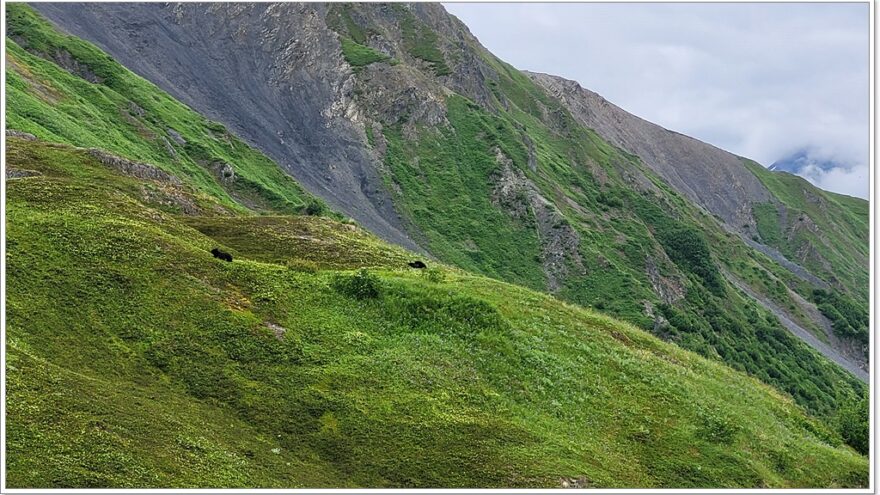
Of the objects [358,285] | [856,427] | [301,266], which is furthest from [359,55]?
[856,427]

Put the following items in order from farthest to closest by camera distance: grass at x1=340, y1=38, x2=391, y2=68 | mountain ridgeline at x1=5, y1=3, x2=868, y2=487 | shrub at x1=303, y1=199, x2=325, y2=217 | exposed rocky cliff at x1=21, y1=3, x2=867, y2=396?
grass at x1=340, y1=38, x2=391, y2=68 < exposed rocky cliff at x1=21, y1=3, x2=867, y2=396 < shrub at x1=303, y1=199, x2=325, y2=217 < mountain ridgeline at x1=5, y1=3, x2=868, y2=487

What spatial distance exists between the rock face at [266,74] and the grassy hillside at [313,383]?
259 ft

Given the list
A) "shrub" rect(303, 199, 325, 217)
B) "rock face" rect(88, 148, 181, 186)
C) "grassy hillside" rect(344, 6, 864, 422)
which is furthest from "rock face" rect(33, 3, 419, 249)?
"rock face" rect(88, 148, 181, 186)

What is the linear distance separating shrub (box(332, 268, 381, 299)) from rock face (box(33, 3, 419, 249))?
3085 inches

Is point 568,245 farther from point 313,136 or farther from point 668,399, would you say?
point 668,399

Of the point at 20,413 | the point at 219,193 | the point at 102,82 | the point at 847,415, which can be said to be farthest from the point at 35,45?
the point at 847,415

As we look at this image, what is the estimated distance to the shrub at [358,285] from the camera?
36.6 metres

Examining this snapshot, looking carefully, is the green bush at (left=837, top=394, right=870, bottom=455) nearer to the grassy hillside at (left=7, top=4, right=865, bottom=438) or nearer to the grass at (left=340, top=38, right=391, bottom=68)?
the grassy hillside at (left=7, top=4, right=865, bottom=438)

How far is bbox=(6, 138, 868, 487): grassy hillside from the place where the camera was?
22.2m

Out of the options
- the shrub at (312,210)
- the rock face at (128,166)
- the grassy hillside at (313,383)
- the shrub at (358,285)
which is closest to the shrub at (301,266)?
the grassy hillside at (313,383)

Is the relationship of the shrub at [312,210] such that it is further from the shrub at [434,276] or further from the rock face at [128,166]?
the shrub at [434,276]

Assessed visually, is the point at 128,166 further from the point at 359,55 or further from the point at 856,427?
the point at 359,55

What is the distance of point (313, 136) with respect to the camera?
134 meters

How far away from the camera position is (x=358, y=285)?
36.9 metres
